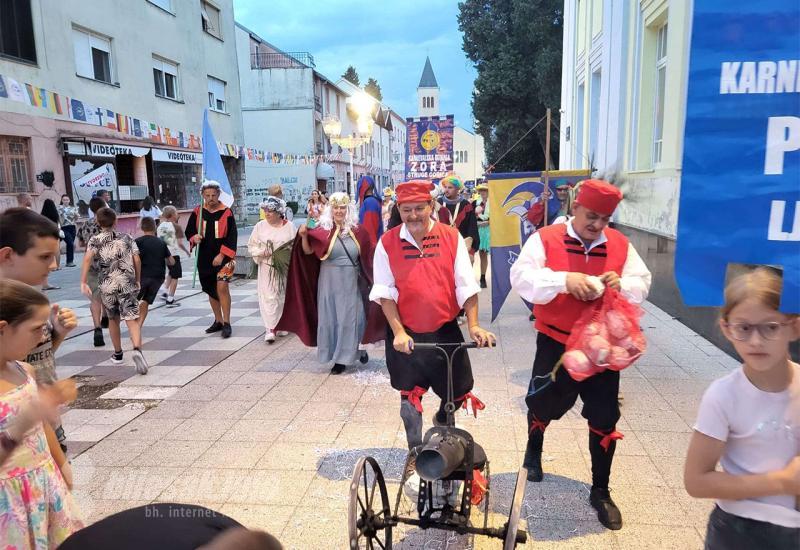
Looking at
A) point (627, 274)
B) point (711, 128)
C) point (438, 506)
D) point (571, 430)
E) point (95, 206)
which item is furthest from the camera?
point (95, 206)

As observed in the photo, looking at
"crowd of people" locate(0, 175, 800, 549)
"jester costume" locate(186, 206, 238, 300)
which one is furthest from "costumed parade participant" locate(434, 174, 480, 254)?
→ "jester costume" locate(186, 206, 238, 300)

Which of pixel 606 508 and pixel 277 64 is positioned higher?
pixel 277 64

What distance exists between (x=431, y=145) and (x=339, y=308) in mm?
9362

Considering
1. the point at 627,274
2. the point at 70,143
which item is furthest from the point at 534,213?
the point at 70,143

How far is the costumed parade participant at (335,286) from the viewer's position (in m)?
5.52

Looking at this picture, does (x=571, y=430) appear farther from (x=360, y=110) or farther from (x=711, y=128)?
(x=360, y=110)

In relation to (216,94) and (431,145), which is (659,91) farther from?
(216,94)

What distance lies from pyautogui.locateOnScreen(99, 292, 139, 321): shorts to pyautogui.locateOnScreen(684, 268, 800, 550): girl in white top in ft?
18.3

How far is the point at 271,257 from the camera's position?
6781 millimetres

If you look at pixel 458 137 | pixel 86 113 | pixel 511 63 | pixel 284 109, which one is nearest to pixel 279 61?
pixel 284 109

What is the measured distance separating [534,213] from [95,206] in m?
6.18

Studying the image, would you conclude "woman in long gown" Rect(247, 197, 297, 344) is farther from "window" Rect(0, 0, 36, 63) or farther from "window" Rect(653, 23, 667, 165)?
"window" Rect(0, 0, 36, 63)

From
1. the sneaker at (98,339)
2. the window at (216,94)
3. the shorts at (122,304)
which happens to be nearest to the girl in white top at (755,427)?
the shorts at (122,304)

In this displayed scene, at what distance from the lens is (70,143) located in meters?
14.8
